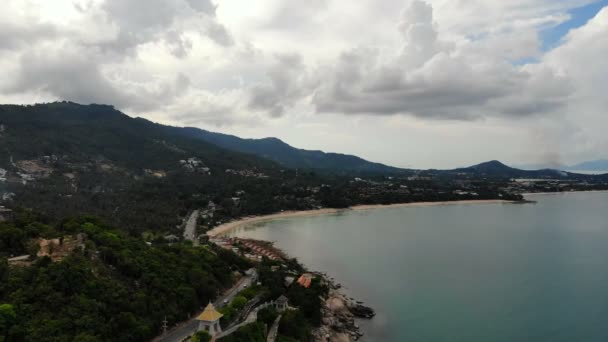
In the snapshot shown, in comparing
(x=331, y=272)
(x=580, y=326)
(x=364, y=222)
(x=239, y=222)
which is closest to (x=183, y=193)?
(x=239, y=222)

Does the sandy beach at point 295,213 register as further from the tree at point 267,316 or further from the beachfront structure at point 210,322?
the beachfront structure at point 210,322

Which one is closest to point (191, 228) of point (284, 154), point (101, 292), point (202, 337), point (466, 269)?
point (466, 269)

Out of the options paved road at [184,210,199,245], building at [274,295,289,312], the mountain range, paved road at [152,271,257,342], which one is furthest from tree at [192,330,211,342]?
the mountain range

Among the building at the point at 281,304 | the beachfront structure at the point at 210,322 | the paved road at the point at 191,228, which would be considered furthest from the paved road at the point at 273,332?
the paved road at the point at 191,228

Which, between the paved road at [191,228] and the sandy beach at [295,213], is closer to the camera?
the paved road at [191,228]

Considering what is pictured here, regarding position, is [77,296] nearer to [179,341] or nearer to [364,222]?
[179,341]

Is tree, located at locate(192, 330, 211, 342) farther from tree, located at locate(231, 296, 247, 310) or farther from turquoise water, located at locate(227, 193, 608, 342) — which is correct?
turquoise water, located at locate(227, 193, 608, 342)
